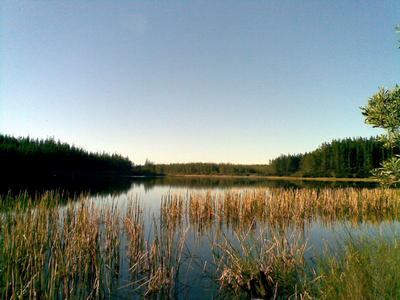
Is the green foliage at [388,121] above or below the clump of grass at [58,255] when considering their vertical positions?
above

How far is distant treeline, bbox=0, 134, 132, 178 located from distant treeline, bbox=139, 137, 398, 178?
27.7m

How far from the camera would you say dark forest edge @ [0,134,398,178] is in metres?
59.0

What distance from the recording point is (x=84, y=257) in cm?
698

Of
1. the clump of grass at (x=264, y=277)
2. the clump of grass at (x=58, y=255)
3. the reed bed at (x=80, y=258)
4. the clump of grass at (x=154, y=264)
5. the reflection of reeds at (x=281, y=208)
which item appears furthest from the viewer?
the reflection of reeds at (x=281, y=208)

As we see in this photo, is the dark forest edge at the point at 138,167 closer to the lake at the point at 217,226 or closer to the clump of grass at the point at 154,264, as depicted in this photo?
the lake at the point at 217,226

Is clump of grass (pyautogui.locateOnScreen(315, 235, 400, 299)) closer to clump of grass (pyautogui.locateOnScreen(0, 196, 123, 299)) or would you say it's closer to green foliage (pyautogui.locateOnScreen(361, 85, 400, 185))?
green foliage (pyautogui.locateOnScreen(361, 85, 400, 185))

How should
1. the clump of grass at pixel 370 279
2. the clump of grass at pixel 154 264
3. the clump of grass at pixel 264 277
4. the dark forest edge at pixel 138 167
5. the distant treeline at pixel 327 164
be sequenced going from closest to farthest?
the clump of grass at pixel 370 279, the clump of grass at pixel 264 277, the clump of grass at pixel 154 264, the dark forest edge at pixel 138 167, the distant treeline at pixel 327 164

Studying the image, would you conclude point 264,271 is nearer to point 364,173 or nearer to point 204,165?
point 364,173

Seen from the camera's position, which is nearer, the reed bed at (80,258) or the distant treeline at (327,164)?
the reed bed at (80,258)

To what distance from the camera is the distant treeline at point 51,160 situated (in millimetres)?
53750

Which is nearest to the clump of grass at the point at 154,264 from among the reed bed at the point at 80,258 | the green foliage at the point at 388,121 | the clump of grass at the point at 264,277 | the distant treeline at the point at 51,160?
the reed bed at the point at 80,258

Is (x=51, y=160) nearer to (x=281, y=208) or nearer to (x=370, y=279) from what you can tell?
(x=281, y=208)

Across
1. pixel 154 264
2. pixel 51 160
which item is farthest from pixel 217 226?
pixel 51 160

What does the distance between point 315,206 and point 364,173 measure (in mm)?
73012
